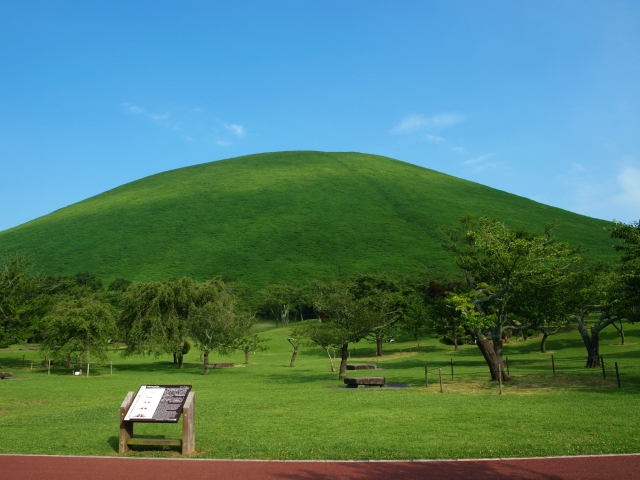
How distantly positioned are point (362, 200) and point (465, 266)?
445ft

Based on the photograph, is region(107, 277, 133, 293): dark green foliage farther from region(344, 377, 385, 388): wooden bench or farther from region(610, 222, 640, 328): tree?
region(610, 222, 640, 328): tree

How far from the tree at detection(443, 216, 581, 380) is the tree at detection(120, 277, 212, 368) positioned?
23.9 metres

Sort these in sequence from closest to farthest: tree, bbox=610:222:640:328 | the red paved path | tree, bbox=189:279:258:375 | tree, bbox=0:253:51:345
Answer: the red paved path < tree, bbox=610:222:640:328 < tree, bbox=189:279:258:375 < tree, bbox=0:253:51:345

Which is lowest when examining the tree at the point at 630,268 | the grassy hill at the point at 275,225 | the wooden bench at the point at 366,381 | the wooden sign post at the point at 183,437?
the wooden bench at the point at 366,381

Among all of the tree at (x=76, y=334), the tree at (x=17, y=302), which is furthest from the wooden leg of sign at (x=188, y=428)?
the tree at (x=17, y=302)

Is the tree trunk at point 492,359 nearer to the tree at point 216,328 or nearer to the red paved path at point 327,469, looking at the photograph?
the red paved path at point 327,469

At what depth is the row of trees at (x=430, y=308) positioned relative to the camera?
93.2 ft

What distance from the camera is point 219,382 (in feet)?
109

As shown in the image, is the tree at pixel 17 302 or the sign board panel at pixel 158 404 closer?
the sign board panel at pixel 158 404

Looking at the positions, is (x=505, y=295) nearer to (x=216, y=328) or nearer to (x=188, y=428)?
(x=188, y=428)

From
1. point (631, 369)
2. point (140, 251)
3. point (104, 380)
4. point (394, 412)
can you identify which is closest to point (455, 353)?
point (631, 369)

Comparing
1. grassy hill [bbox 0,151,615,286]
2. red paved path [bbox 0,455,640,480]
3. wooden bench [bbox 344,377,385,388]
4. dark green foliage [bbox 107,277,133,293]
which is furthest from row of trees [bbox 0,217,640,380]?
grassy hill [bbox 0,151,615,286]

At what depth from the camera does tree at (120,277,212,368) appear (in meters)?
43.4

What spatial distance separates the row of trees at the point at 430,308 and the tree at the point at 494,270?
0.21 ft
